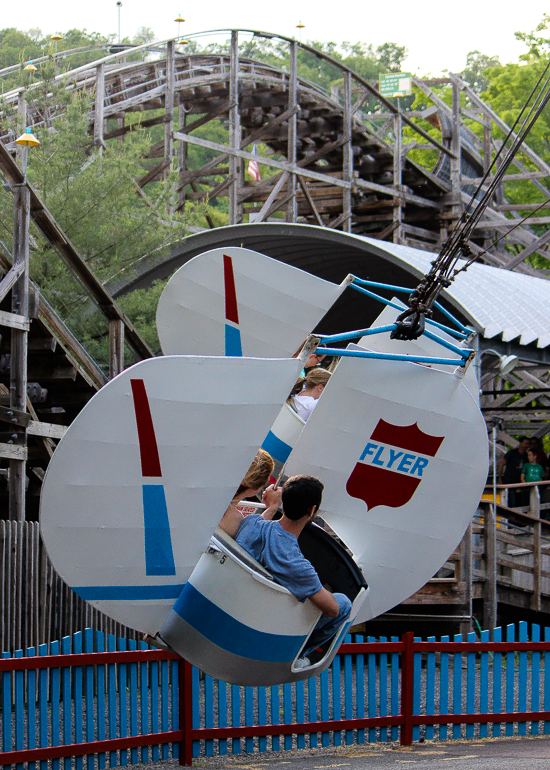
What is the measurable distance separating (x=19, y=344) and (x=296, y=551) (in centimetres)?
544

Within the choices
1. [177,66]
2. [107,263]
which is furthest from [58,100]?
[177,66]

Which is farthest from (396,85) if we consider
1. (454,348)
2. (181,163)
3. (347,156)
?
(454,348)

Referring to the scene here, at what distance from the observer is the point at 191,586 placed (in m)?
3.62

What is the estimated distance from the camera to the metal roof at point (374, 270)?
1307 centimetres

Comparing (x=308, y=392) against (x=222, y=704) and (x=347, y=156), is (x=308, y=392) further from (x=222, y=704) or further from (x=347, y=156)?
(x=347, y=156)

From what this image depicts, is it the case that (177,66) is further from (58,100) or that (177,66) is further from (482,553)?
(482,553)

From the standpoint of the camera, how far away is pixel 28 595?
804 centimetres

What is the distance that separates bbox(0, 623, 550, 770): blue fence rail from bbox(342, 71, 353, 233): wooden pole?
47.3 ft

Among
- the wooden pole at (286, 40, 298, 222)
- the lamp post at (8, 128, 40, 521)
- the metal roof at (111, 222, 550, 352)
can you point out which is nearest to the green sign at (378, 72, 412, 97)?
the wooden pole at (286, 40, 298, 222)

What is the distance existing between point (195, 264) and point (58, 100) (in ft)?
30.3

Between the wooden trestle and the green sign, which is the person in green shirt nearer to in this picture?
the wooden trestle

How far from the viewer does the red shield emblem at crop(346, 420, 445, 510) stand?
4.28m

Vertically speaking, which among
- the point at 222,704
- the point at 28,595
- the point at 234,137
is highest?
the point at 234,137

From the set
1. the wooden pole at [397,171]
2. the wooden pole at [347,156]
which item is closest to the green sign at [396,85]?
the wooden pole at [397,171]
